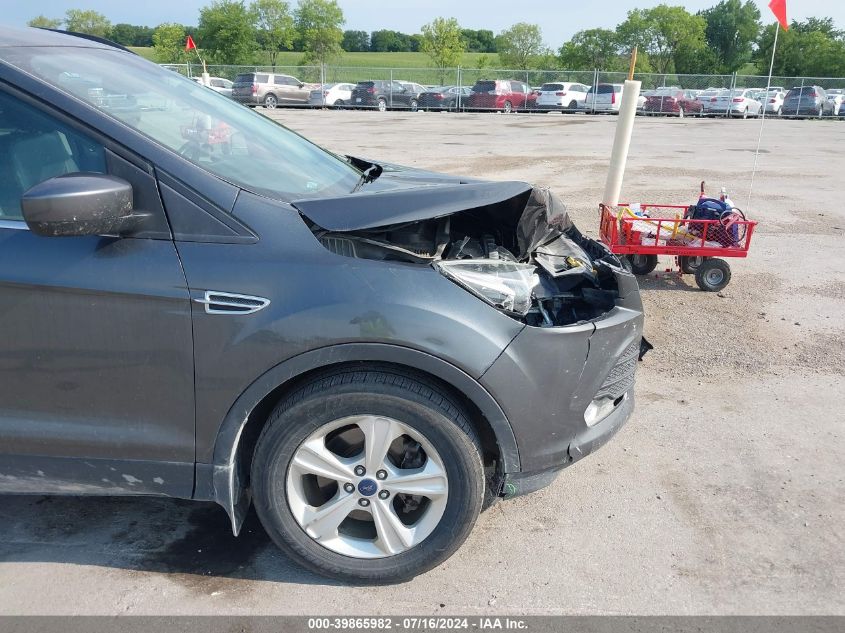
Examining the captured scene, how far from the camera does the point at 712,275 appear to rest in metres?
6.25

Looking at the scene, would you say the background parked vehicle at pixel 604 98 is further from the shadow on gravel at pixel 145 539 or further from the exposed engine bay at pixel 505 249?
the shadow on gravel at pixel 145 539

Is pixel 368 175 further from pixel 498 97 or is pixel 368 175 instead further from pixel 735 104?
pixel 735 104

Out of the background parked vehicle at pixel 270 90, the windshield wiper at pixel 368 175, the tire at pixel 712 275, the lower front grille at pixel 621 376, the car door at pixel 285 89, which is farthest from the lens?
the car door at pixel 285 89

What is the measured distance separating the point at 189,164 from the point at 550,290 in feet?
5.09

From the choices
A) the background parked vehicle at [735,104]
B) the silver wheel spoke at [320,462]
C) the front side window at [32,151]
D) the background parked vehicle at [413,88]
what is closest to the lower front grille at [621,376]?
the silver wheel spoke at [320,462]

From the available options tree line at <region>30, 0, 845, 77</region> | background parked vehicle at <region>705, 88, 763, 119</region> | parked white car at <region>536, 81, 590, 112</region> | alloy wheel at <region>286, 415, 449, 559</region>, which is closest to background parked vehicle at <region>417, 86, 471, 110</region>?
parked white car at <region>536, 81, 590, 112</region>

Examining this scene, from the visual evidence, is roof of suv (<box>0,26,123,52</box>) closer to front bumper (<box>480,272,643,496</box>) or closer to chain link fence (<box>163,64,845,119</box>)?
front bumper (<box>480,272,643,496</box>)

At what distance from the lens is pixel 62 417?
2.50m

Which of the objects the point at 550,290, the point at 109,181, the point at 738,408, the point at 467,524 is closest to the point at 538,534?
the point at 467,524

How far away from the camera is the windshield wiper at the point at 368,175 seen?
3336 millimetres

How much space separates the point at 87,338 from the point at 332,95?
3590 cm

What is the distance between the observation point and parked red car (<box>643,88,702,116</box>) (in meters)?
34.3

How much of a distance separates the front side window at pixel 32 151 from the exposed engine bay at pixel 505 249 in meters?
0.76

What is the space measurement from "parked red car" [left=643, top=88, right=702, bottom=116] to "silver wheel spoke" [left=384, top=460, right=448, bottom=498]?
116 ft
